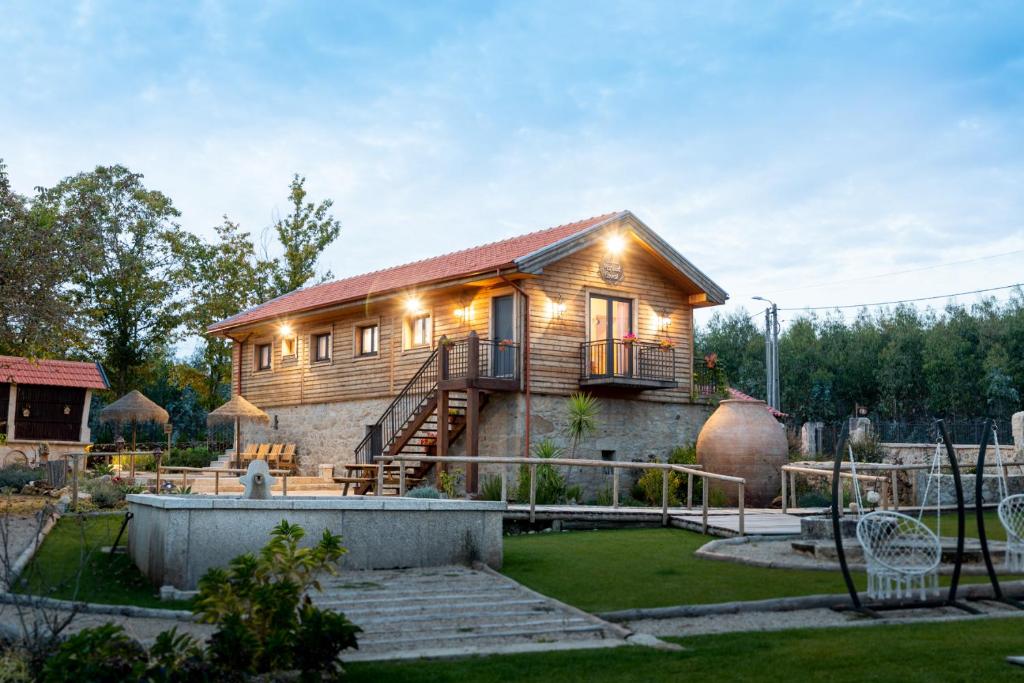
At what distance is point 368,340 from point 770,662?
67.0 feet

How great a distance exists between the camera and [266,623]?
718 cm

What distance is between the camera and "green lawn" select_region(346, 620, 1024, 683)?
23.6 ft

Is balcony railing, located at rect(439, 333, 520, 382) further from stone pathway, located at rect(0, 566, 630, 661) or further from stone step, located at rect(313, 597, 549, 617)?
stone step, located at rect(313, 597, 549, 617)

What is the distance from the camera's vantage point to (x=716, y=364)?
26.0 metres

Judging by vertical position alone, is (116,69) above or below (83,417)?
above

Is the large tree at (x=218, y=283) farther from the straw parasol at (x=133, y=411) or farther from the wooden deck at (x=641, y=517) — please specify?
the wooden deck at (x=641, y=517)

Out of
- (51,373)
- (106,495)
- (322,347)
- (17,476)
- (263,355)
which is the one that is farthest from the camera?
(51,373)

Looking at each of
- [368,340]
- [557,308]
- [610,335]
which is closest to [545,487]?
[557,308]

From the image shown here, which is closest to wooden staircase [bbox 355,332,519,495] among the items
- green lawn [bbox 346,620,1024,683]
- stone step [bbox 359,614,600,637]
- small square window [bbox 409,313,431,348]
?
small square window [bbox 409,313,431,348]

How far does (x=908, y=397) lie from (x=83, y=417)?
38650 millimetres

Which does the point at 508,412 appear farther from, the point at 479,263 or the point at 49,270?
the point at 49,270

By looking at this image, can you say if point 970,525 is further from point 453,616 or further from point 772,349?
point 772,349

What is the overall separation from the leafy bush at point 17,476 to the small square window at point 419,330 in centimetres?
880

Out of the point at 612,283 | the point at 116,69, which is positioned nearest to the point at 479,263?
the point at 612,283
